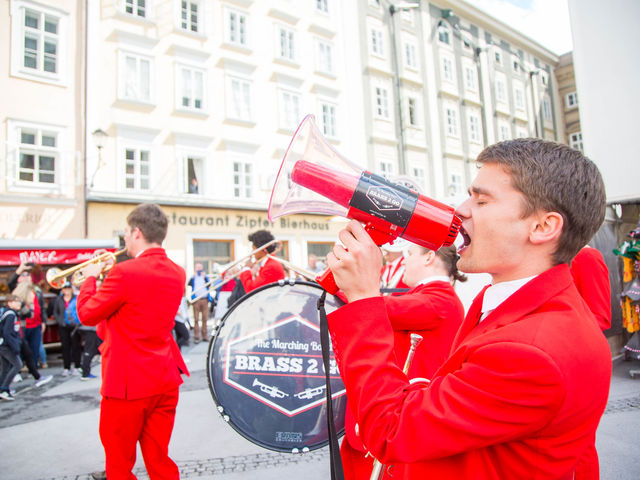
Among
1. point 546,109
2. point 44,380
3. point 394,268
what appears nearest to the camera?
point 394,268

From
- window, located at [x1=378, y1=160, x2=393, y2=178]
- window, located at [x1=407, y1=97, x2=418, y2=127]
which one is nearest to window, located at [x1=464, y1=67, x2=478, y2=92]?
window, located at [x1=407, y1=97, x2=418, y2=127]

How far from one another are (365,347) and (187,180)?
1399cm

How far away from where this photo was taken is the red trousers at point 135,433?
2.61m

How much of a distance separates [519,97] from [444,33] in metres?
7.56

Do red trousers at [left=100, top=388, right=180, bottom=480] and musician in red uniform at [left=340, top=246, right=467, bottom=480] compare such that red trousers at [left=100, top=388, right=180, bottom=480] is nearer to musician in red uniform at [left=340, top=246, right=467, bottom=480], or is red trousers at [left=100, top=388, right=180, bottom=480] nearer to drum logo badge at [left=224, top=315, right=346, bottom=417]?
drum logo badge at [left=224, top=315, right=346, bottom=417]

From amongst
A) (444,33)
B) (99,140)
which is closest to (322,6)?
(444,33)

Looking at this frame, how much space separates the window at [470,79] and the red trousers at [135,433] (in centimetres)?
2434

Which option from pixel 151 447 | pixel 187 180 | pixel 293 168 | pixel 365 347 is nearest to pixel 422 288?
pixel 293 168

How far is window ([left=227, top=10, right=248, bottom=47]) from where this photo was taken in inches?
602

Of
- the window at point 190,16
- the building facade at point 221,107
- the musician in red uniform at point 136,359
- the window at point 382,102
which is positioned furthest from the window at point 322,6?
the musician in red uniform at point 136,359

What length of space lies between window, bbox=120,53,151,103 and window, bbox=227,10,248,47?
3.23m

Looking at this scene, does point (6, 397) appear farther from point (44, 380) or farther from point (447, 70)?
point (447, 70)

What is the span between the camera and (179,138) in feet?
46.2

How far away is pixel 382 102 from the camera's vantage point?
19.3 m
